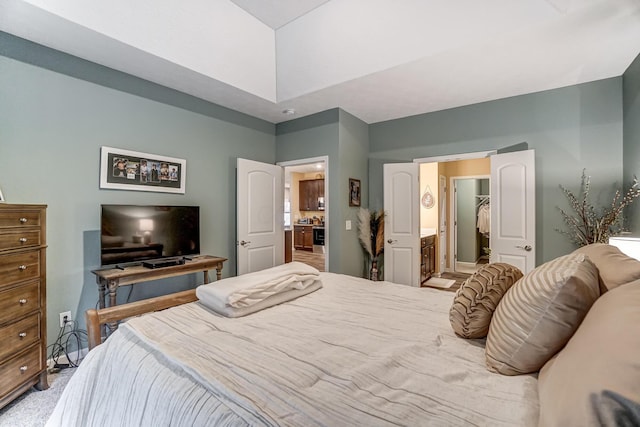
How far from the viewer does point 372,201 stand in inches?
176

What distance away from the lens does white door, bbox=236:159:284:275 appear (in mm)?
3703

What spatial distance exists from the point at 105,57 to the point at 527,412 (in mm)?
3558

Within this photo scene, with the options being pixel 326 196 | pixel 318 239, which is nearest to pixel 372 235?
pixel 326 196

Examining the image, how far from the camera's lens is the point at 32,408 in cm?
189

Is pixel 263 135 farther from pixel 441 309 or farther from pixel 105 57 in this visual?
pixel 441 309

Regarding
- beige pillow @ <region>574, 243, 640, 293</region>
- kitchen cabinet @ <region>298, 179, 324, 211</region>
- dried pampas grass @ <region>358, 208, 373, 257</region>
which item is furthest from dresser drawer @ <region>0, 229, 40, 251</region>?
kitchen cabinet @ <region>298, 179, 324, 211</region>

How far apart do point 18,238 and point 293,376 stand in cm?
212

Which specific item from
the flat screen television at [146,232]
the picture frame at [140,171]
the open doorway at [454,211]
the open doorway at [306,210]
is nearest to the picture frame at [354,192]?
the open doorway at [454,211]

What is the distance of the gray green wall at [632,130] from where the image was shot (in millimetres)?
2592

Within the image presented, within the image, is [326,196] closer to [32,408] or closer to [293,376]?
[293,376]

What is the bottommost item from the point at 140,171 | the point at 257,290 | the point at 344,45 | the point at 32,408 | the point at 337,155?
the point at 32,408

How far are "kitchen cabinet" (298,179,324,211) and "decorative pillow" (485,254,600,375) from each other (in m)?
8.50

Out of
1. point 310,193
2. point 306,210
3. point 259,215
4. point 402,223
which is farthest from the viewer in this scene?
point 306,210

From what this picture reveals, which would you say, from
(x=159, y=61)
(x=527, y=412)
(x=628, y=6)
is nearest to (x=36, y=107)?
(x=159, y=61)
